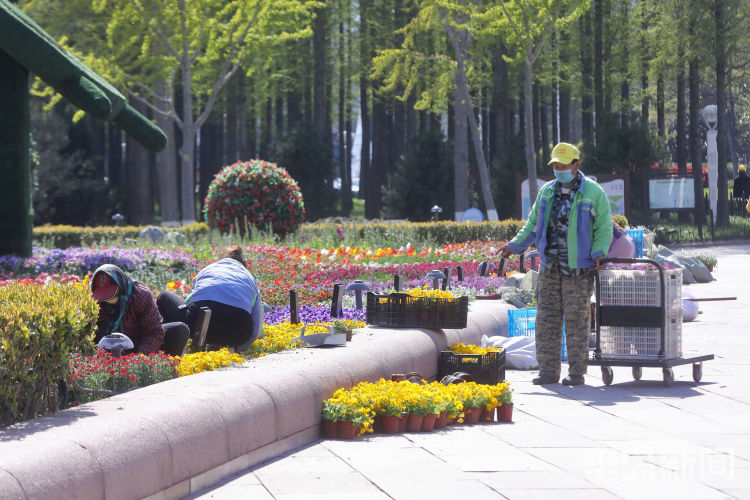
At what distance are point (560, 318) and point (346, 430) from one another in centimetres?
289

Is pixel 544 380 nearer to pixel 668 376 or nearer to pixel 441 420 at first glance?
pixel 668 376

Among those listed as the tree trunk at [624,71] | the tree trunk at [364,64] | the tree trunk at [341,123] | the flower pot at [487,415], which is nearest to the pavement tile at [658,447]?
the flower pot at [487,415]

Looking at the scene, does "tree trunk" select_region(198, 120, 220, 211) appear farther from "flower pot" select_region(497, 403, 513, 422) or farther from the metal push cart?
"flower pot" select_region(497, 403, 513, 422)

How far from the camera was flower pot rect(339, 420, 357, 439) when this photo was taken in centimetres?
707

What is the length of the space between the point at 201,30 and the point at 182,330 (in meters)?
23.7

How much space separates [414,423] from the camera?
729 centimetres

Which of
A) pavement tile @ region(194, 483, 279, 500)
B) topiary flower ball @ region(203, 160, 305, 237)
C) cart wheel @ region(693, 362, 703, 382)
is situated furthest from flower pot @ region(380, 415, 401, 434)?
topiary flower ball @ region(203, 160, 305, 237)

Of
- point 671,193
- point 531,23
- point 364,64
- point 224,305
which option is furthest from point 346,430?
point 364,64

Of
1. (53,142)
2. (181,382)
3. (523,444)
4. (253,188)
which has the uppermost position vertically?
(53,142)

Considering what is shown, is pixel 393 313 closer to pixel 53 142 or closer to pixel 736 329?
pixel 736 329

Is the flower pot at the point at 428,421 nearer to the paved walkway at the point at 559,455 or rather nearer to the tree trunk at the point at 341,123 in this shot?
the paved walkway at the point at 559,455

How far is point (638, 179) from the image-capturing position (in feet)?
123

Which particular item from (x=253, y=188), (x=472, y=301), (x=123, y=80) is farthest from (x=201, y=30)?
(x=472, y=301)

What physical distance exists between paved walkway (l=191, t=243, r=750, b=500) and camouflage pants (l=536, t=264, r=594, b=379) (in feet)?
0.76
